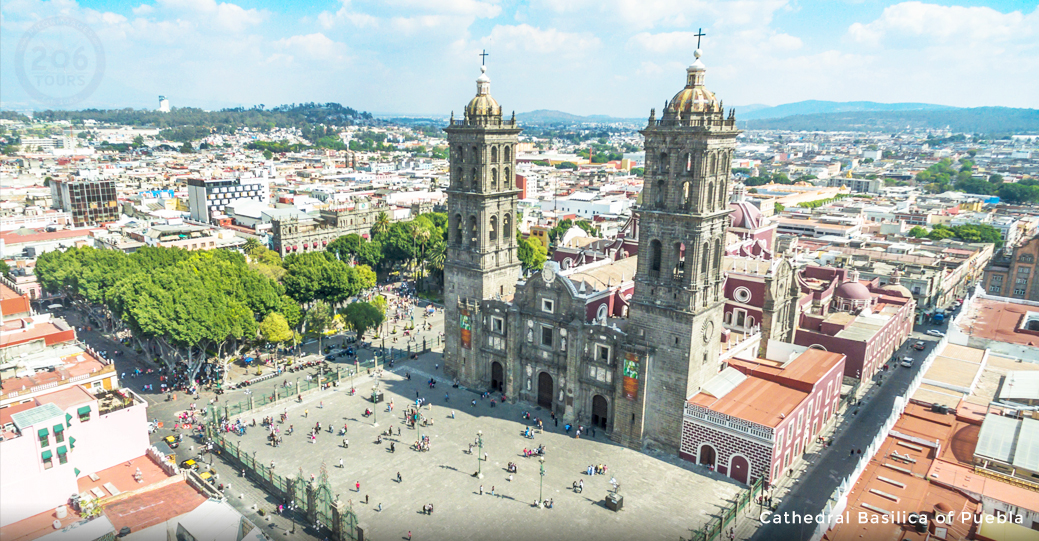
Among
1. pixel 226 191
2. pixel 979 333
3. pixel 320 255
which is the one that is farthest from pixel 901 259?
pixel 226 191

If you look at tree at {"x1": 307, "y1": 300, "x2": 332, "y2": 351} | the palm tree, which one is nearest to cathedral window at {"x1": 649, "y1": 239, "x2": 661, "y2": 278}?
tree at {"x1": 307, "y1": 300, "x2": 332, "y2": 351}

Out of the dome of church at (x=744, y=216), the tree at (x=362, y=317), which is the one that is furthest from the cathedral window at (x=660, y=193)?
the tree at (x=362, y=317)

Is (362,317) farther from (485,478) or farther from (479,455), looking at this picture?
(485,478)

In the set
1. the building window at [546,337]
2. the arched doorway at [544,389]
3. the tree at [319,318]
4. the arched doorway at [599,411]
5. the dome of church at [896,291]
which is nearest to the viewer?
the arched doorway at [599,411]

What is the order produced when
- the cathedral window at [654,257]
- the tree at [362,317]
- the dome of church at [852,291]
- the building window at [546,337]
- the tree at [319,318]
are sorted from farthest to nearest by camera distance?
the dome of church at [852,291]
the tree at [362,317]
the tree at [319,318]
the building window at [546,337]
the cathedral window at [654,257]

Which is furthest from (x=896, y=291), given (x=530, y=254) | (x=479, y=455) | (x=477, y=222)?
(x=479, y=455)

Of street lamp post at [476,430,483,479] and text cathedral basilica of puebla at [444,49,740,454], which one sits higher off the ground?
text cathedral basilica of puebla at [444,49,740,454]

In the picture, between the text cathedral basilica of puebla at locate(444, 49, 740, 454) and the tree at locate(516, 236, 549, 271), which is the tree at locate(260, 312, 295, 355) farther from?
the tree at locate(516, 236, 549, 271)

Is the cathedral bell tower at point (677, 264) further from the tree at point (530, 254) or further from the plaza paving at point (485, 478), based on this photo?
the tree at point (530, 254)
